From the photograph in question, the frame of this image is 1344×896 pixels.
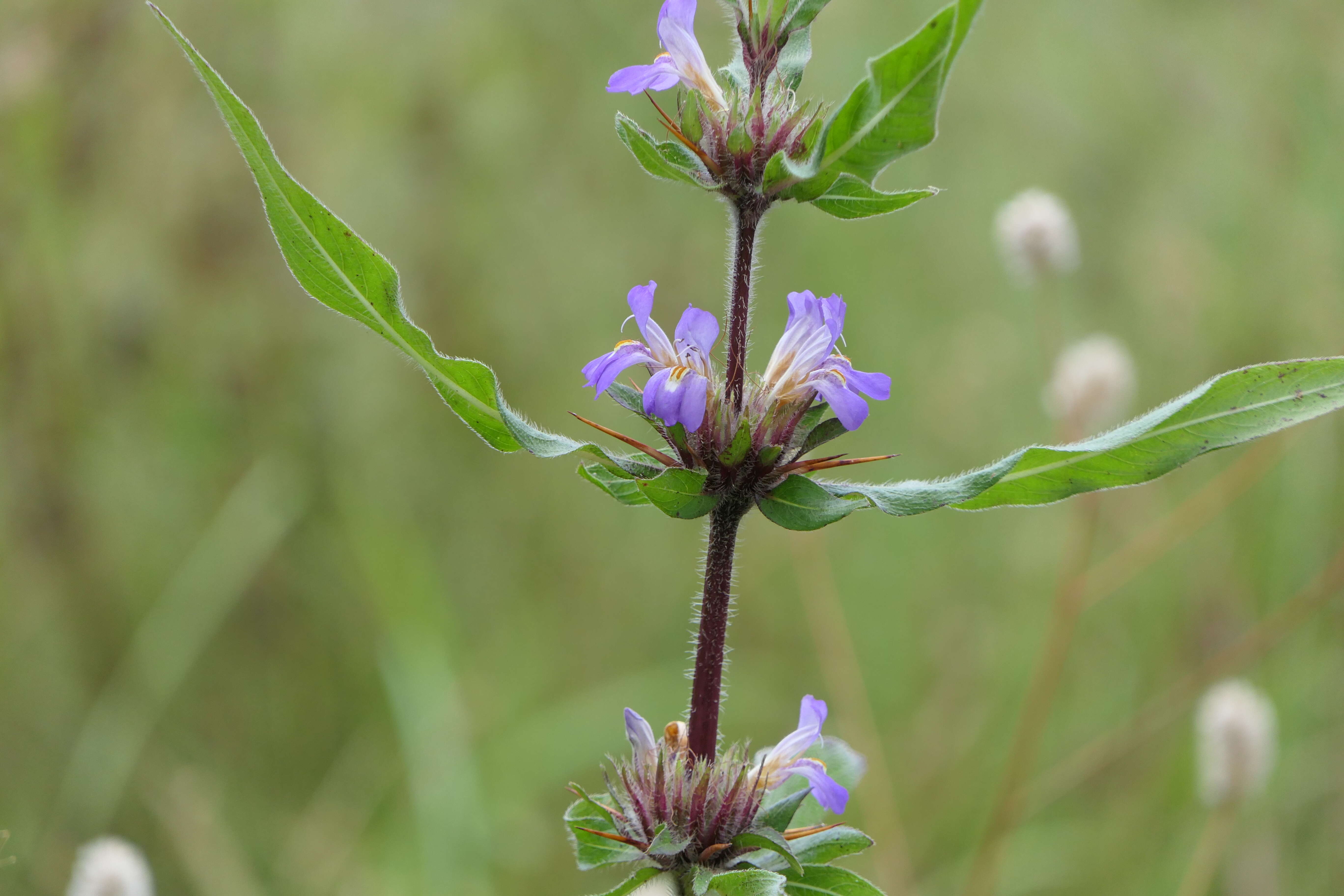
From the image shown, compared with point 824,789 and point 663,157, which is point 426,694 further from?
point 663,157

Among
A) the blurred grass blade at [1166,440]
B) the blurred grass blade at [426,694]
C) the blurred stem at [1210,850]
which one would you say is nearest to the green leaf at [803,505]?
the blurred grass blade at [1166,440]

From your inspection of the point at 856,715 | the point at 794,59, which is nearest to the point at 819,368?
the point at 794,59

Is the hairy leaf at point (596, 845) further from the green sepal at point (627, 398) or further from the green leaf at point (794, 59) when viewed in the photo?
the green leaf at point (794, 59)

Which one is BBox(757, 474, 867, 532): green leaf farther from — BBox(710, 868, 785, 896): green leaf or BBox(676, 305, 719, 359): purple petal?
BBox(710, 868, 785, 896): green leaf

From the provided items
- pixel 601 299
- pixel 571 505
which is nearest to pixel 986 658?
pixel 571 505

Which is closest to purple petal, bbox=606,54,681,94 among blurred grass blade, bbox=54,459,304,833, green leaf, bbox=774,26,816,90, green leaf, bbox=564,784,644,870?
green leaf, bbox=774,26,816,90

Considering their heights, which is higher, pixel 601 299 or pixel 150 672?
pixel 601 299

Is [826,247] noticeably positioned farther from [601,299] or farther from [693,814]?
[693,814]
